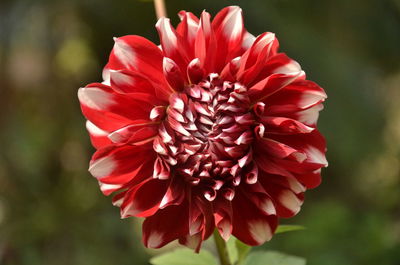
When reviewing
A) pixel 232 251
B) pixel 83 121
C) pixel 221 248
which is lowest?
pixel 83 121

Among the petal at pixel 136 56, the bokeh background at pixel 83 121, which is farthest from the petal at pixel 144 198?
the bokeh background at pixel 83 121

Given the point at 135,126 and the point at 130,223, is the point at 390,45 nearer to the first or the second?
the point at 130,223

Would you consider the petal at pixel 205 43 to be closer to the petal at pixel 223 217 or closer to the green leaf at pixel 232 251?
the petal at pixel 223 217

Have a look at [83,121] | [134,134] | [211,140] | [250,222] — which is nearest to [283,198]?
[250,222]

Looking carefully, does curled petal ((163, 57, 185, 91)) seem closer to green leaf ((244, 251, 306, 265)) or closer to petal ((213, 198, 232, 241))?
petal ((213, 198, 232, 241))

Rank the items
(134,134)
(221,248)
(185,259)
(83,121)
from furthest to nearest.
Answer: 1. (83,121)
2. (185,259)
3. (221,248)
4. (134,134)

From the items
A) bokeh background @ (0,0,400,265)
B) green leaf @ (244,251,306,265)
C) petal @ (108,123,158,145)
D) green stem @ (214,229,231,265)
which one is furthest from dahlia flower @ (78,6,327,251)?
bokeh background @ (0,0,400,265)

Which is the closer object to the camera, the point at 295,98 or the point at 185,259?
Answer: the point at 295,98

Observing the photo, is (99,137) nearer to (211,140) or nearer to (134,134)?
(134,134)
